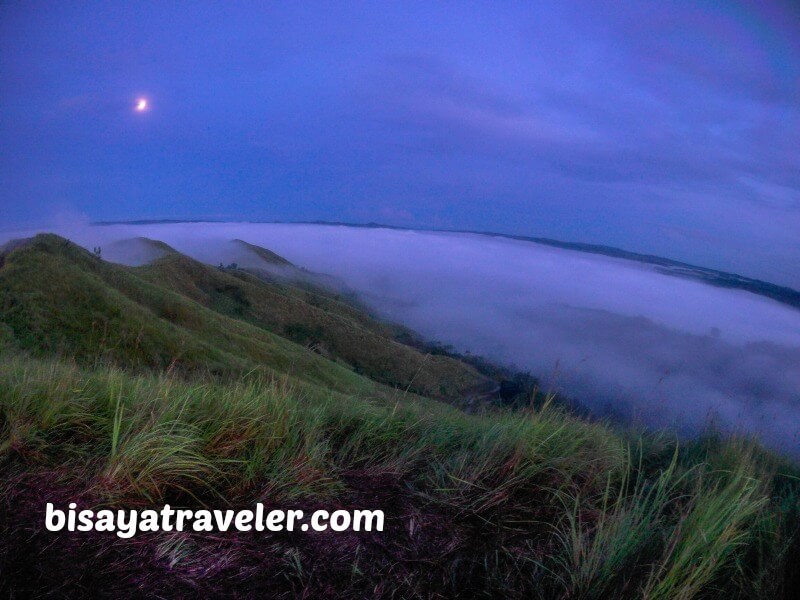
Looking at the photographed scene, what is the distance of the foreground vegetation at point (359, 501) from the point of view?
229cm

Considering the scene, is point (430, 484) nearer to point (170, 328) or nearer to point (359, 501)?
point (359, 501)

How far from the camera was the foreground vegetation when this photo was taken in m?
2.29

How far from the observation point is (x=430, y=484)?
3.13 meters

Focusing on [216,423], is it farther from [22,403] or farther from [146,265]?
[146,265]

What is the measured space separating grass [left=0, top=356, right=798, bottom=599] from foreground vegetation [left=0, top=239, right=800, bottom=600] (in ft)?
0.04

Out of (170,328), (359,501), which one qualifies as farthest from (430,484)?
(170,328)

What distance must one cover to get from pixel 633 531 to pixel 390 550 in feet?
3.65

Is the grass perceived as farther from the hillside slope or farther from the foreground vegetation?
the hillside slope

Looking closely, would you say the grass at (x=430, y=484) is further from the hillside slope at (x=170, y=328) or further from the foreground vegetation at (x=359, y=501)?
the hillside slope at (x=170, y=328)

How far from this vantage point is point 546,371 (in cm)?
485

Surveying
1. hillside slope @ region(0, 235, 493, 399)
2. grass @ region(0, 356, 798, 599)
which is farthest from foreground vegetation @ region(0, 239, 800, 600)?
hillside slope @ region(0, 235, 493, 399)

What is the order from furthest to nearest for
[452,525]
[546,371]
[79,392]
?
[546,371] → [79,392] → [452,525]

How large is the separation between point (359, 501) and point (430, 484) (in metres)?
0.44

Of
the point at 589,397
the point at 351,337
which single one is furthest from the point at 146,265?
the point at 589,397
